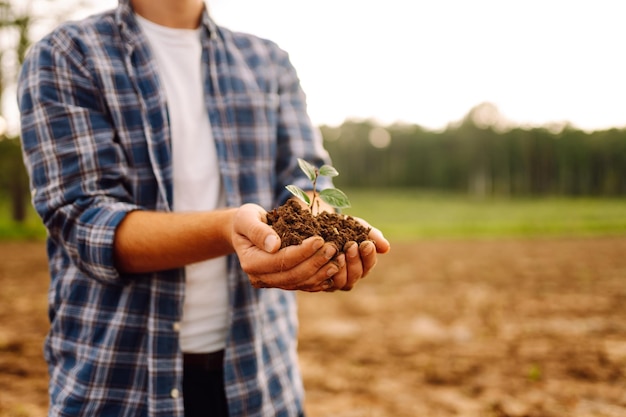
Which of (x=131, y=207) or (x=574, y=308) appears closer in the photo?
(x=131, y=207)

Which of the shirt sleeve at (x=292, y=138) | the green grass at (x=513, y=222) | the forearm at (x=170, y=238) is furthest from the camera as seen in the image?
the green grass at (x=513, y=222)

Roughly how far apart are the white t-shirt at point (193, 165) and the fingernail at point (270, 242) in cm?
62

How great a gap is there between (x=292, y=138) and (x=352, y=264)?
33.7 inches

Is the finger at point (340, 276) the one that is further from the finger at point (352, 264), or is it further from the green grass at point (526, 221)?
the green grass at point (526, 221)

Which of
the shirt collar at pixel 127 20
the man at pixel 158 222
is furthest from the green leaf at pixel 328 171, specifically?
the shirt collar at pixel 127 20

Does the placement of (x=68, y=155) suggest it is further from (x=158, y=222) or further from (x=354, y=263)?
(x=354, y=263)

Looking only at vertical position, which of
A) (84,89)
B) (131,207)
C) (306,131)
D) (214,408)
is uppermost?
(84,89)

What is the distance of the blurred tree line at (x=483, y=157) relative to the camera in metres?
14.6

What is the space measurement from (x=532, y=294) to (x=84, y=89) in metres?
8.93

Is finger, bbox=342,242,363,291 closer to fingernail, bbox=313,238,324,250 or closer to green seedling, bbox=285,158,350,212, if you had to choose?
fingernail, bbox=313,238,324,250

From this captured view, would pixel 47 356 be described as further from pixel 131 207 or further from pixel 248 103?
pixel 248 103

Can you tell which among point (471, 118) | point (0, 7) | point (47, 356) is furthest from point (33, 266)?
point (471, 118)

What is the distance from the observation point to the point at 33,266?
11.9m

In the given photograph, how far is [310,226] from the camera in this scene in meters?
1.54
